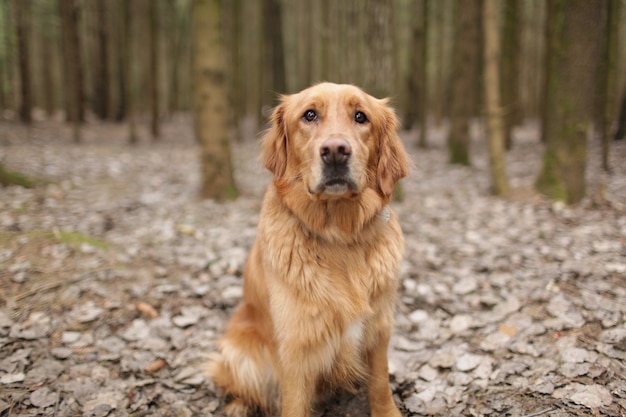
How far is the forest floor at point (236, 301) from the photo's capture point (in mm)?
2738

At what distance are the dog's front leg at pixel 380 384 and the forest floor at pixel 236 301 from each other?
21 centimetres

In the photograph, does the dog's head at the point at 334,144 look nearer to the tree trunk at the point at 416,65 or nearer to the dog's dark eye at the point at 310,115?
the dog's dark eye at the point at 310,115

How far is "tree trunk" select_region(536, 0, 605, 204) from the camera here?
5.29 meters

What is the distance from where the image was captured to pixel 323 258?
2504 millimetres

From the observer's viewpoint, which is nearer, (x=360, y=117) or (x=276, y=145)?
(x=360, y=117)

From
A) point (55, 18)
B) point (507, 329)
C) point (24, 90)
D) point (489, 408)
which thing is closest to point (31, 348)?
point (489, 408)

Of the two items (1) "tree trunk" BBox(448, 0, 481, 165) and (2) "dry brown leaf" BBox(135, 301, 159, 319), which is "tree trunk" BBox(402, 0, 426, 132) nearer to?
(1) "tree trunk" BBox(448, 0, 481, 165)

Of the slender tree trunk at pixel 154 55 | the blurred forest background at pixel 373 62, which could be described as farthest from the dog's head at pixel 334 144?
the slender tree trunk at pixel 154 55

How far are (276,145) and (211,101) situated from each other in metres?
3.74

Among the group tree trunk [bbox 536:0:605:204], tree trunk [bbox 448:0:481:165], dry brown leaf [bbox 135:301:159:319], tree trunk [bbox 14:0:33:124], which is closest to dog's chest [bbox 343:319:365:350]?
dry brown leaf [bbox 135:301:159:319]

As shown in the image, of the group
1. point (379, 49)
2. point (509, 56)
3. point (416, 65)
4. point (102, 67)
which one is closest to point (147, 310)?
point (379, 49)

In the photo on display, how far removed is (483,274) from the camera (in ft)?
13.6

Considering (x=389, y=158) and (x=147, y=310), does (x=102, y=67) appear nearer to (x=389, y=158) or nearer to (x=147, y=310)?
(x=147, y=310)

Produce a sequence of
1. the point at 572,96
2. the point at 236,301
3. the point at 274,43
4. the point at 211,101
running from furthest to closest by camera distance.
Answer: the point at 274,43, the point at 211,101, the point at 572,96, the point at 236,301
